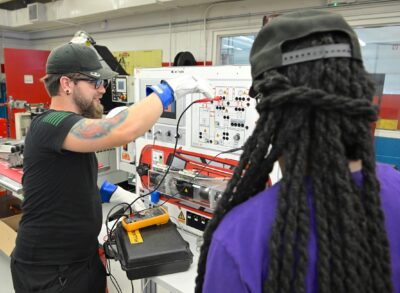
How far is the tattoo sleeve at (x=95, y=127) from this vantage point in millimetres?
1167

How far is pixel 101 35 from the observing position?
187 inches

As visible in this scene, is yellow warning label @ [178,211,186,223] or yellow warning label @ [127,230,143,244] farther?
yellow warning label @ [178,211,186,223]

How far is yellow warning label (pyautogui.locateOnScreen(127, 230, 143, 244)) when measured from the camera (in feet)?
4.61

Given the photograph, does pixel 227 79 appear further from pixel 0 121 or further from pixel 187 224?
pixel 0 121

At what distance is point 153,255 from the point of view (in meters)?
1.33

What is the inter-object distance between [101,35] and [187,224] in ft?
12.9

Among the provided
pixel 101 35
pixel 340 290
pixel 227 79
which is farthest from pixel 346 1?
pixel 101 35

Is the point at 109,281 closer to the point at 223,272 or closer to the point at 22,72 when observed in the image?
the point at 223,272

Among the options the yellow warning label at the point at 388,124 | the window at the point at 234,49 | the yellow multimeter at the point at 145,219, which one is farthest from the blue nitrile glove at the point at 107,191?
the yellow warning label at the point at 388,124

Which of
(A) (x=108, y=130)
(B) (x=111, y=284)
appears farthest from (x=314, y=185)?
(B) (x=111, y=284)

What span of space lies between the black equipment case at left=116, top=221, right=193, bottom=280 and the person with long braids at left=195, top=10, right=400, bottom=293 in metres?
0.83

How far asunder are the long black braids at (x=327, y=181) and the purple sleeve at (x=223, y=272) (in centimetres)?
6

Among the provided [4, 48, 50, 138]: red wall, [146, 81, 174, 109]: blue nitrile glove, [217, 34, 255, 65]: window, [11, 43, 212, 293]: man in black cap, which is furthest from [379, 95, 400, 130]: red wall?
[4, 48, 50, 138]: red wall

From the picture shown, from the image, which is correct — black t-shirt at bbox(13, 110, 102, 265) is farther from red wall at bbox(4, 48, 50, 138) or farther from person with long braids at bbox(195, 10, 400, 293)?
red wall at bbox(4, 48, 50, 138)
